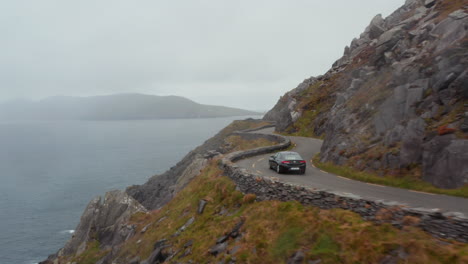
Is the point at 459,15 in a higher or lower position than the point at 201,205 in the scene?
higher

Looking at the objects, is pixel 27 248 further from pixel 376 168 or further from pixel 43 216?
pixel 376 168

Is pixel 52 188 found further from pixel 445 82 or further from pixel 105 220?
pixel 445 82

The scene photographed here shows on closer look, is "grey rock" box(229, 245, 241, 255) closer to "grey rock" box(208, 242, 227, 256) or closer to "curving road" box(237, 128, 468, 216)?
"grey rock" box(208, 242, 227, 256)

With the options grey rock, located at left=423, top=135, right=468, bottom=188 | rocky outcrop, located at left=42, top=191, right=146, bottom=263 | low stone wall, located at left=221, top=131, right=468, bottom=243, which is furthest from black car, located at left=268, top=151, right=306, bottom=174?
rocky outcrop, located at left=42, top=191, right=146, bottom=263

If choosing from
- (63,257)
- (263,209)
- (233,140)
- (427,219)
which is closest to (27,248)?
(63,257)

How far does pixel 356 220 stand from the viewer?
10.1 meters

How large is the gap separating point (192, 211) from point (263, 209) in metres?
7.48

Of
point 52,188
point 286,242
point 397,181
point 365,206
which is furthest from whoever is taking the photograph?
point 52,188

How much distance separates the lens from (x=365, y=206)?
10320mm

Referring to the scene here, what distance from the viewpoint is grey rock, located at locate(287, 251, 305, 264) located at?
9.83m

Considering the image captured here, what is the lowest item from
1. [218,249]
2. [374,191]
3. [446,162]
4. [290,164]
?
[218,249]

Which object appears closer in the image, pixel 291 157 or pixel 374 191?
pixel 374 191

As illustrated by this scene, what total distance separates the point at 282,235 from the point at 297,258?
168 centimetres

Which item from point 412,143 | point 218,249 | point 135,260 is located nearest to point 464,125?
point 412,143
